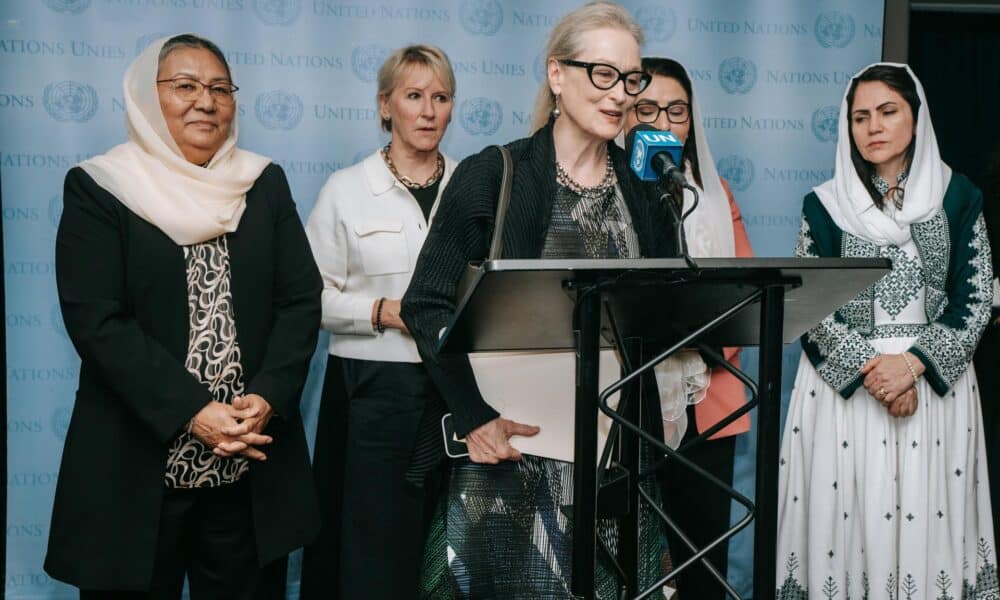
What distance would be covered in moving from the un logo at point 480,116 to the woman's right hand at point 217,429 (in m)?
1.62

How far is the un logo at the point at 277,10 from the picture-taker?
3271 millimetres

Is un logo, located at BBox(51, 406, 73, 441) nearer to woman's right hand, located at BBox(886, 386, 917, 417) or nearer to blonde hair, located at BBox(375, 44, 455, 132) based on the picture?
blonde hair, located at BBox(375, 44, 455, 132)

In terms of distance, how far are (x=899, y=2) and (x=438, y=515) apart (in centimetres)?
276

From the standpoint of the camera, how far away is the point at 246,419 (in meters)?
2.16

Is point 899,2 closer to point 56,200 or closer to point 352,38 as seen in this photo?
point 352,38

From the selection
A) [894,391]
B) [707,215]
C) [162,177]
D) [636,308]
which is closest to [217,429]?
[162,177]

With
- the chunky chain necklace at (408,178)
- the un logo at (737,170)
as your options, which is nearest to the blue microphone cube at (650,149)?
the chunky chain necklace at (408,178)

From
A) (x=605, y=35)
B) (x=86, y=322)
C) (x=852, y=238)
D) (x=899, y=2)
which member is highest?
(x=899, y=2)

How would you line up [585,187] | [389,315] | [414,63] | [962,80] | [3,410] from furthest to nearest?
1. [962,80]
2. [3,410]
3. [414,63]
4. [389,315]
5. [585,187]

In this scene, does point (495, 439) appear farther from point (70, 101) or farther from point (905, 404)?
point (70, 101)

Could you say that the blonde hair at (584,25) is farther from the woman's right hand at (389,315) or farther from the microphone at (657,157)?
the woman's right hand at (389,315)

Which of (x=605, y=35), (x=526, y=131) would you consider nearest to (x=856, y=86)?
(x=526, y=131)

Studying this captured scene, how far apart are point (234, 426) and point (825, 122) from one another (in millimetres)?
2479

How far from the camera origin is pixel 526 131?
347 centimetres
